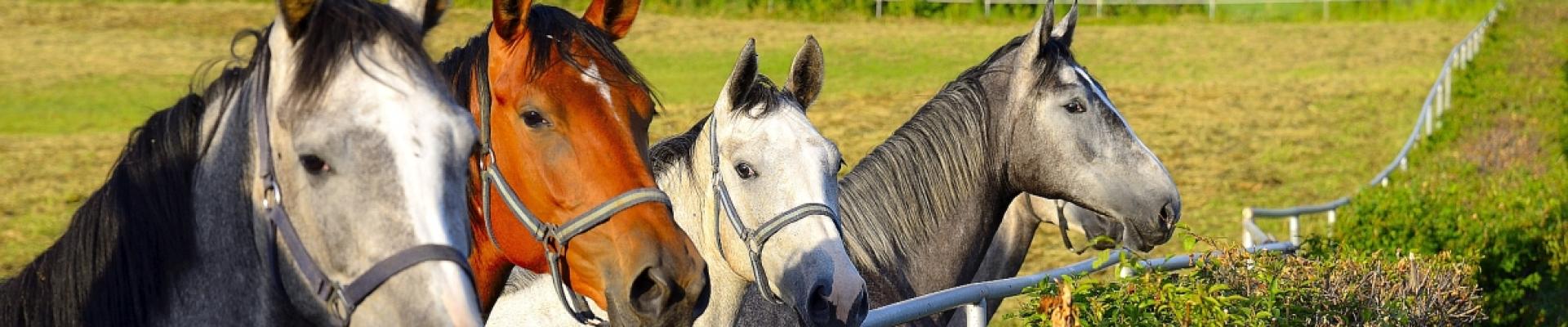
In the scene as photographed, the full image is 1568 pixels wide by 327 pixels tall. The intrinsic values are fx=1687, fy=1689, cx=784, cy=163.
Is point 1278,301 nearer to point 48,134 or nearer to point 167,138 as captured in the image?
point 167,138

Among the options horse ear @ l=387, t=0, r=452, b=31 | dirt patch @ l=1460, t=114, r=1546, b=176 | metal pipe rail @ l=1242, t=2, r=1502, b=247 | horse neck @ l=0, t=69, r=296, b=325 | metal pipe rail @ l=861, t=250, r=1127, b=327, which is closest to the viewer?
horse neck @ l=0, t=69, r=296, b=325

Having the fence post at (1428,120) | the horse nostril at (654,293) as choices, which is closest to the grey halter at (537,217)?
the horse nostril at (654,293)

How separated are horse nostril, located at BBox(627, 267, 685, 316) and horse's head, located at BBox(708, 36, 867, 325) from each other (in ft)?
2.86

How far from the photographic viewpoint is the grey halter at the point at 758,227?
439cm

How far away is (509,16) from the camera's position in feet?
12.4

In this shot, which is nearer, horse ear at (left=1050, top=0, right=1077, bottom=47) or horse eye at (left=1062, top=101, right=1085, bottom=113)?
horse eye at (left=1062, top=101, right=1085, bottom=113)

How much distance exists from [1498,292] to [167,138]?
7.21 meters

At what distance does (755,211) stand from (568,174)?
3.24ft

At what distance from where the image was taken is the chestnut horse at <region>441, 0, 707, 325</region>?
3.45m

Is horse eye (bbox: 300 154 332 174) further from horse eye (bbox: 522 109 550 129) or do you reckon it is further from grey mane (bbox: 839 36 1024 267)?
grey mane (bbox: 839 36 1024 267)

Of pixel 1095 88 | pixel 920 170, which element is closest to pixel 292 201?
pixel 920 170

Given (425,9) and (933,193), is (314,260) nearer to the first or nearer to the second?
(425,9)

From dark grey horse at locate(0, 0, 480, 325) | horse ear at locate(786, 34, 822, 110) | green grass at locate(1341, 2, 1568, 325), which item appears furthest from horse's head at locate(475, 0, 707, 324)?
green grass at locate(1341, 2, 1568, 325)

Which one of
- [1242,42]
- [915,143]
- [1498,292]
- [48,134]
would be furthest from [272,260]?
[1242,42]
